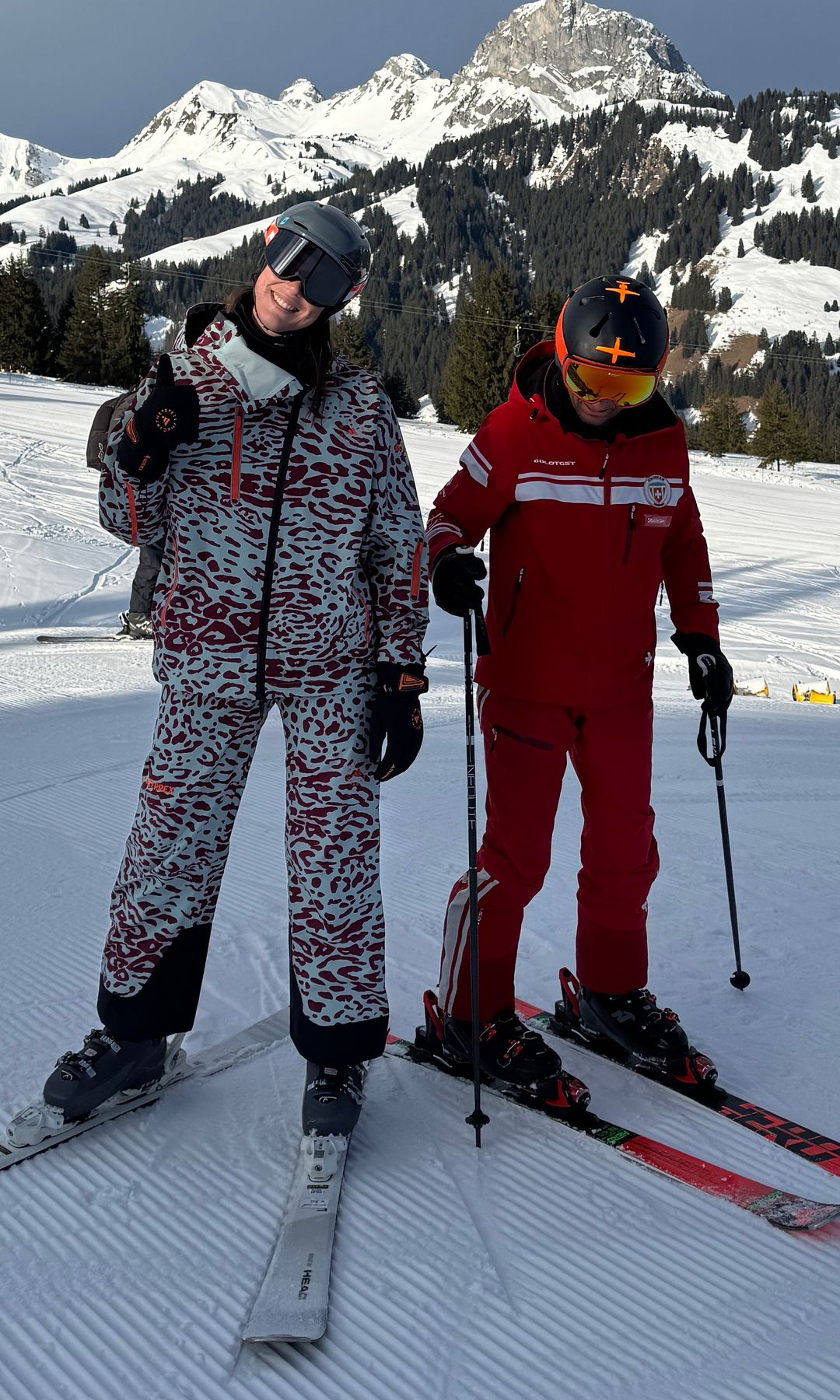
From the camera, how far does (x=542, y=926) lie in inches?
135

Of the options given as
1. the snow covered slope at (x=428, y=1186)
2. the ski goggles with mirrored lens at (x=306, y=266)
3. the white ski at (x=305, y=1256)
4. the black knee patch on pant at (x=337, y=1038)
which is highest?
the ski goggles with mirrored lens at (x=306, y=266)

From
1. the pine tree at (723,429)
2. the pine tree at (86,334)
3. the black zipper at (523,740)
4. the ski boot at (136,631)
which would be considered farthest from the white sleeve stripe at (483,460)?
the pine tree at (86,334)

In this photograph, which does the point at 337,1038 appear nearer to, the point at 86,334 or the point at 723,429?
the point at 86,334

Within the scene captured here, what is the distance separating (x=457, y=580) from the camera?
2303 mm

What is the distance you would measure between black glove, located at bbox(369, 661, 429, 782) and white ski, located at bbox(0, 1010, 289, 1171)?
82cm

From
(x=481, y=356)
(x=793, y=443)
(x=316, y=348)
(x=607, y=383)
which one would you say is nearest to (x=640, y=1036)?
(x=607, y=383)

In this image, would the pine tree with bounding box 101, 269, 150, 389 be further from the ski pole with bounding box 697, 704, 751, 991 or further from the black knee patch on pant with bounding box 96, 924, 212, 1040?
the black knee patch on pant with bounding box 96, 924, 212, 1040

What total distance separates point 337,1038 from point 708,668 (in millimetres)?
1235

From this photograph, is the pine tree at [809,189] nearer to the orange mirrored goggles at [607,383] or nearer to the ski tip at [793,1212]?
the orange mirrored goggles at [607,383]

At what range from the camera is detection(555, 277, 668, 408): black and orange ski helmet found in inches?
87.0

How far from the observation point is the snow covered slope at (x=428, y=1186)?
1650mm

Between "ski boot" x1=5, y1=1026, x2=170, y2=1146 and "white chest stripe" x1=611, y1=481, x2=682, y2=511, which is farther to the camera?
"white chest stripe" x1=611, y1=481, x2=682, y2=511

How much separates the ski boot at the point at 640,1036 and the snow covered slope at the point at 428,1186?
56 mm

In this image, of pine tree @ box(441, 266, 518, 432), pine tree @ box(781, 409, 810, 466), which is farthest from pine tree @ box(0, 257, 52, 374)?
pine tree @ box(781, 409, 810, 466)
